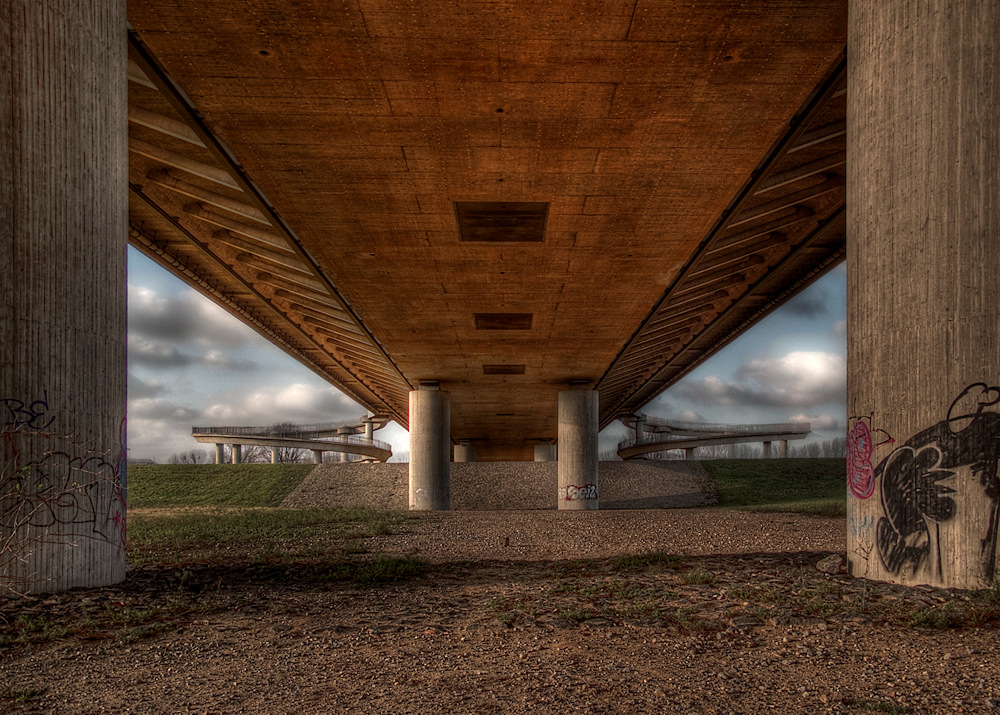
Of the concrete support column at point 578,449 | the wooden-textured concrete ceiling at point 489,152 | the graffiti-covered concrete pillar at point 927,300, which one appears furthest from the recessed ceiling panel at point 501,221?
the concrete support column at point 578,449

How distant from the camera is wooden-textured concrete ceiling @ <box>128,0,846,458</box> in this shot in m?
12.0

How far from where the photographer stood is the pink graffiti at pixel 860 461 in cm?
928

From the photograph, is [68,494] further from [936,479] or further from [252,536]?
[936,479]

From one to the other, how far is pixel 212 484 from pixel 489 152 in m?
38.8

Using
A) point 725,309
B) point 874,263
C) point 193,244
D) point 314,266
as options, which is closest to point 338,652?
point 874,263

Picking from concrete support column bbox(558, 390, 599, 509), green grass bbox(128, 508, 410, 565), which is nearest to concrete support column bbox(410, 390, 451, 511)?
concrete support column bbox(558, 390, 599, 509)

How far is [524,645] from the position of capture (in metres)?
6.91

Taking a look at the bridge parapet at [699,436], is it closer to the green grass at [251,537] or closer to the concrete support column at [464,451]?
the concrete support column at [464,451]

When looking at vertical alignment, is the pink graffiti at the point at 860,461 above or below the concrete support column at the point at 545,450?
above

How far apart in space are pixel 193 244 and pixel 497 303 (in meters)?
9.69

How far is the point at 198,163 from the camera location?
17812 millimetres

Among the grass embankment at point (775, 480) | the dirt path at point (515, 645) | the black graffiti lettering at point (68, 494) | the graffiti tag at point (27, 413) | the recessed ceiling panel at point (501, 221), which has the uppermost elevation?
the recessed ceiling panel at point (501, 221)

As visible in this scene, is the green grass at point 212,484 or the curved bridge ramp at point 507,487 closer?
the green grass at point 212,484

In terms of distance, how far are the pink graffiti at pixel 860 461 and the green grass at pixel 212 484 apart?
1525 inches
